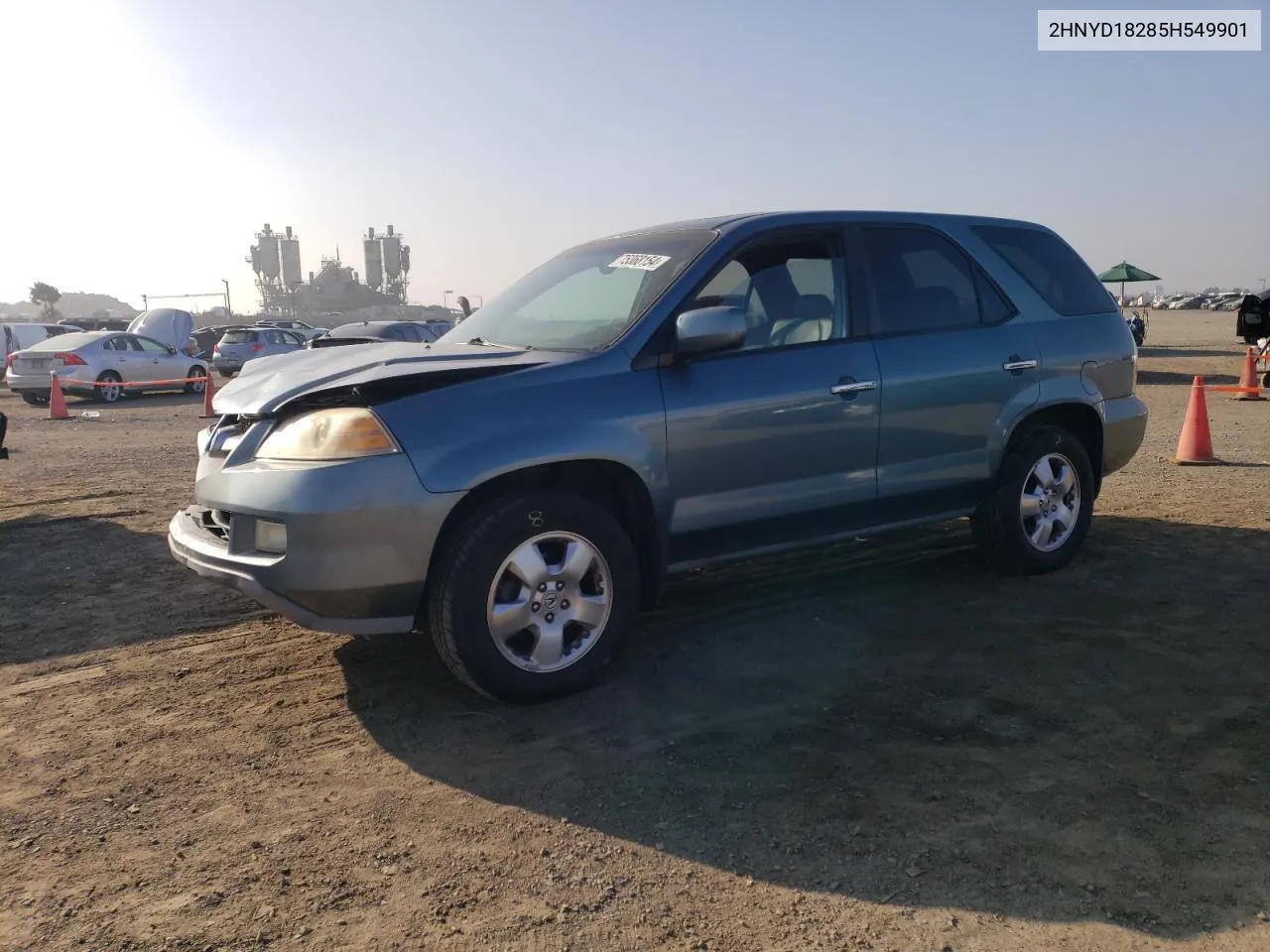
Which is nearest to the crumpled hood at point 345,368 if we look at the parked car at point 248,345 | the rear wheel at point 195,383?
the rear wheel at point 195,383

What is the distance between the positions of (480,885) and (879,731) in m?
1.52

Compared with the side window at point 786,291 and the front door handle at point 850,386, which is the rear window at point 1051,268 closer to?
the side window at point 786,291

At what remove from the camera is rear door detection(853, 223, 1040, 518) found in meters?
4.61

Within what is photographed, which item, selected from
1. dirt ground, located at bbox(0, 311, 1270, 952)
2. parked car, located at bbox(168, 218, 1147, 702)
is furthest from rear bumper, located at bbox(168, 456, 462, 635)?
dirt ground, located at bbox(0, 311, 1270, 952)

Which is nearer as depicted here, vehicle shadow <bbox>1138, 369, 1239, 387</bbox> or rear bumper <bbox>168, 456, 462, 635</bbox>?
rear bumper <bbox>168, 456, 462, 635</bbox>

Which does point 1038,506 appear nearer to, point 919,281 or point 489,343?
point 919,281

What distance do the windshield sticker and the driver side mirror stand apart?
54 centimetres

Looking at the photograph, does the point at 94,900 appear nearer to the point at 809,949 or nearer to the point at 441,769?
the point at 441,769

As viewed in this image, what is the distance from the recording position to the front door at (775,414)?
3984 mm

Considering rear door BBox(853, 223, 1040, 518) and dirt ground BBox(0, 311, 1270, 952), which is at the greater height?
rear door BBox(853, 223, 1040, 518)

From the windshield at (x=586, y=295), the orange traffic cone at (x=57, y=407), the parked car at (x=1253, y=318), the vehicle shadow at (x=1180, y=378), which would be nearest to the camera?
the windshield at (x=586, y=295)

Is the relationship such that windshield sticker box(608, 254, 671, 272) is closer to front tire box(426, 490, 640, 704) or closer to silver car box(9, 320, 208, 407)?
front tire box(426, 490, 640, 704)

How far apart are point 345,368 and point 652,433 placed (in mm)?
1204

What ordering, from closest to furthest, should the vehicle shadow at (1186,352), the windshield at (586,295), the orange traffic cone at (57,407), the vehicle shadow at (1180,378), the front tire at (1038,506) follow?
1. the windshield at (586,295)
2. the front tire at (1038,506)
3. the orange traffic cone at (57,407)
4. the vehicle shadow at (1180,378)
5. the vehicle shadow at (1186,352)
